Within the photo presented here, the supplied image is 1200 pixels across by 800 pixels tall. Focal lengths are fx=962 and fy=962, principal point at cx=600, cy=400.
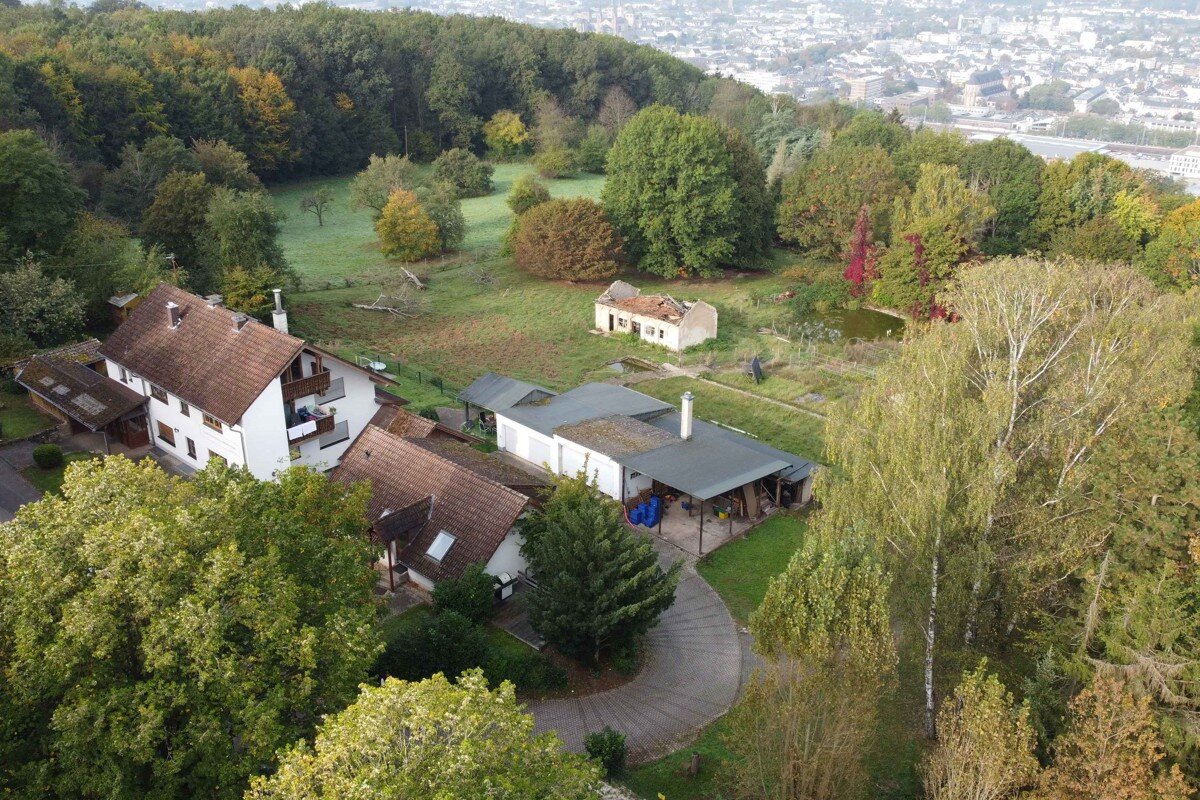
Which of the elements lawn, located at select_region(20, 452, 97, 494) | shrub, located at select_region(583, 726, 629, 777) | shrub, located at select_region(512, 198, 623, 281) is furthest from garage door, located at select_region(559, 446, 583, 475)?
shrub, located at select_region(512, 198, 623, 281)

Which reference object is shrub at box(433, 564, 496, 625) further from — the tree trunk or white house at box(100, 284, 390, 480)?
the tree trunk

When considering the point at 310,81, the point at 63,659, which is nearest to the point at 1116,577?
the point at 63,659

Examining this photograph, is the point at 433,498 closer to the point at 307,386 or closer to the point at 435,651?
the point at 435,651

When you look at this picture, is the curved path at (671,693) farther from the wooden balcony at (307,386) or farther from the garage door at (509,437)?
the wooden balcony at (307,386)

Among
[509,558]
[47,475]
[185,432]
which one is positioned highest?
[185,432]

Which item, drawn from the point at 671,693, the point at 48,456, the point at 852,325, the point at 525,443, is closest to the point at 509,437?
the point at 525,443

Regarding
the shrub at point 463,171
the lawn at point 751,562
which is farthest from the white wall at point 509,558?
the shrub at point 463,171

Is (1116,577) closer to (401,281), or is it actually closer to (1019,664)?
(1019,664)

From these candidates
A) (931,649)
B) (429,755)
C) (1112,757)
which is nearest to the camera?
(429,755)
